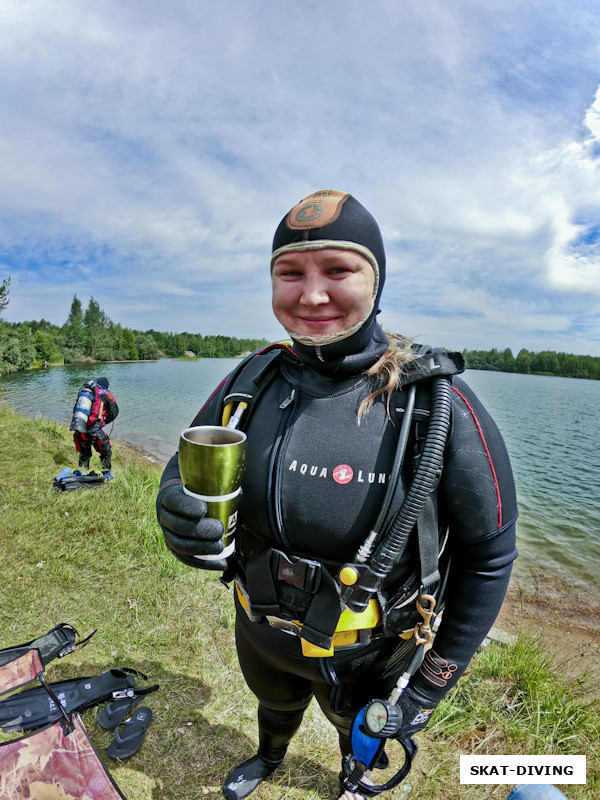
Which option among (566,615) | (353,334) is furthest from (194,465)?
(566,615)

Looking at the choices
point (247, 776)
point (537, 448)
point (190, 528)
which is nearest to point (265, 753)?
point (247, 776)

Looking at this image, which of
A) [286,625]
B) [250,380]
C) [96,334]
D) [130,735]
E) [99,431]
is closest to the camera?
[286,625]

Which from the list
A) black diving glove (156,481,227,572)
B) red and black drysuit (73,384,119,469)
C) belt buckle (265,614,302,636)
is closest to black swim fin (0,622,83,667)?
belt buckle (265,614,302,636)

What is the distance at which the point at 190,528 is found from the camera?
4.01ft

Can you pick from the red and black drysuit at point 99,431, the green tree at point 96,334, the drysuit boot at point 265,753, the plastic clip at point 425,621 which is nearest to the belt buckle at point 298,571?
the plastic clip at point 425,621

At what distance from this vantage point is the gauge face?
1.29 metres

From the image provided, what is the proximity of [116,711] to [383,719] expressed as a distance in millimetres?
2181

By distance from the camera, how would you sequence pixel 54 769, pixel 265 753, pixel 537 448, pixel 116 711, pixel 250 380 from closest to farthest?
1. pixel 250 380
2. pixel 54 769
3. pixel 265 753
4. pixel 116 711
5. pixel 537 448

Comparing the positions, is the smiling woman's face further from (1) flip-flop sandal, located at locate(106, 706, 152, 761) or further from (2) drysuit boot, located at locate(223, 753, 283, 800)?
(1) flip-flop sandal, located at locate(106, 706, 152, 761)

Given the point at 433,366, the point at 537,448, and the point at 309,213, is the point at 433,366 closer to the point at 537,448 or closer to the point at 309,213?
the point at 309,213

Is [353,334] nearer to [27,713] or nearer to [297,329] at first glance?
[297,329]

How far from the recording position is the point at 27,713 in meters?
2.56

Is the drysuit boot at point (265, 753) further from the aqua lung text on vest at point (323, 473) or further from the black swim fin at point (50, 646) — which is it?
the black swim fin at point (50, 646)

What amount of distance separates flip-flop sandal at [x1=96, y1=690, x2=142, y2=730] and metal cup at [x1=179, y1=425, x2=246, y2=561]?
7.14 ft
